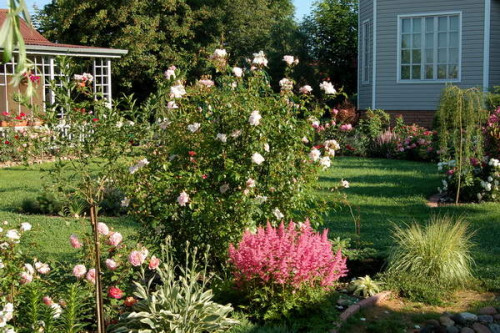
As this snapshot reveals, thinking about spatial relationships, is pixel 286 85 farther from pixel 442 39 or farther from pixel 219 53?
pixel 442 39

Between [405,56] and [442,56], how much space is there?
101 cm

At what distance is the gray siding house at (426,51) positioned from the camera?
1695 cm

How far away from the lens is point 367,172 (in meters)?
12.4

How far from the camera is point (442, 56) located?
57.9ft

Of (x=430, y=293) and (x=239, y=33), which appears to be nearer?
(x=430, y=293)

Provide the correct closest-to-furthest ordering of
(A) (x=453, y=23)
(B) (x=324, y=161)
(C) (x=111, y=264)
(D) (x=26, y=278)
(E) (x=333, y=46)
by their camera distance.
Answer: (D) (x=26, y=278) < (C) (x=111, y=264) < (B) (x=324, y=161) < (A) (x=453, y=23) < (E) (x=333, y=46)

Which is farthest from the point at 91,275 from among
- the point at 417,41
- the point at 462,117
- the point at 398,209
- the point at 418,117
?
the point at 417,41

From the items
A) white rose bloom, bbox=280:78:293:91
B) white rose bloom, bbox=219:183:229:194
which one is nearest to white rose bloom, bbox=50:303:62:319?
white rose bloom, bbox=219:183:229:194

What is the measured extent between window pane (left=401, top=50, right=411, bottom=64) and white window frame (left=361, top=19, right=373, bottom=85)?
4.24ft

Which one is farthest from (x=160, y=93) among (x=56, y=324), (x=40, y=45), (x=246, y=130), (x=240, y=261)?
(x=40, y=45)

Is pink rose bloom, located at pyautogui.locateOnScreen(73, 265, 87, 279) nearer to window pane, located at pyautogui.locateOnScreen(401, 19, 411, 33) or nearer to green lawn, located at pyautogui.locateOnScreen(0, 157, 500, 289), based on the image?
green lawn, located at pyautogui.locateOnScreen(0, 157, 500, 289)

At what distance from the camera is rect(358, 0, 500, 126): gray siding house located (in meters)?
17.0

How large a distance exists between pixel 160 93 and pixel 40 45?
1331cm

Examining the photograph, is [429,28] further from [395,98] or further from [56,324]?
[56,324]
